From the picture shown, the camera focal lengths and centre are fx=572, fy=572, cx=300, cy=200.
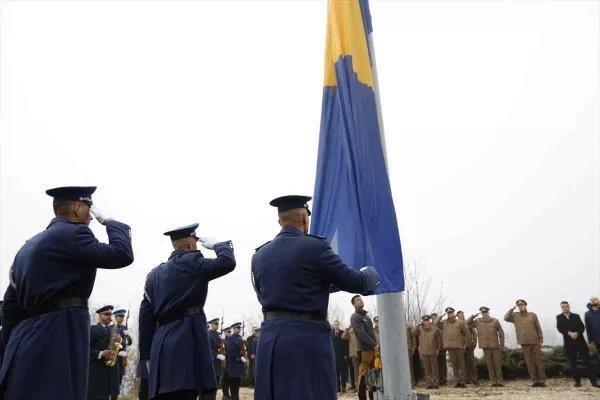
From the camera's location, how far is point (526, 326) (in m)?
14.5

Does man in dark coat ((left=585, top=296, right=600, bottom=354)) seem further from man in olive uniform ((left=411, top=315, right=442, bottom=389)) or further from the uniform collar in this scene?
the uniform collar

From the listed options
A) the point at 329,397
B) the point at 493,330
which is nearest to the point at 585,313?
the point at 493,330

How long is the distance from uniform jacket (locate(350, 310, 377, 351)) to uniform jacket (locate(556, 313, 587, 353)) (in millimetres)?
5859

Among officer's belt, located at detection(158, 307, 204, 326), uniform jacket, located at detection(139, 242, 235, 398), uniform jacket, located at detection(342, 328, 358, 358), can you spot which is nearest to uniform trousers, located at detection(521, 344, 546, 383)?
uniform jacket, located at detection(342, 328, 358, 358)

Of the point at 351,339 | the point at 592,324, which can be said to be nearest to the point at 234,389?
the point at 351,339

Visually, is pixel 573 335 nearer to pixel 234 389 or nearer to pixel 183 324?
pixel 234 389

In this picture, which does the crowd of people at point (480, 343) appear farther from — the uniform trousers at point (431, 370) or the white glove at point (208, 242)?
the white glove at point (208, 242)

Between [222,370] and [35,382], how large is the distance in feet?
40.4

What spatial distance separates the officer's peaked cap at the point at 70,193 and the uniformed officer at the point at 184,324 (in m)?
1.39

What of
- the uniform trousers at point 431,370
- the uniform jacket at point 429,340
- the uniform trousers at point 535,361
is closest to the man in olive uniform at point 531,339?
the uniform trousers at point 535,361

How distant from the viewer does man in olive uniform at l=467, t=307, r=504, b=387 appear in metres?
15.2

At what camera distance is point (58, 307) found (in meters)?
3.97

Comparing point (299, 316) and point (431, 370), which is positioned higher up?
point (299, 316)

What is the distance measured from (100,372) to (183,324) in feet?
18.0
